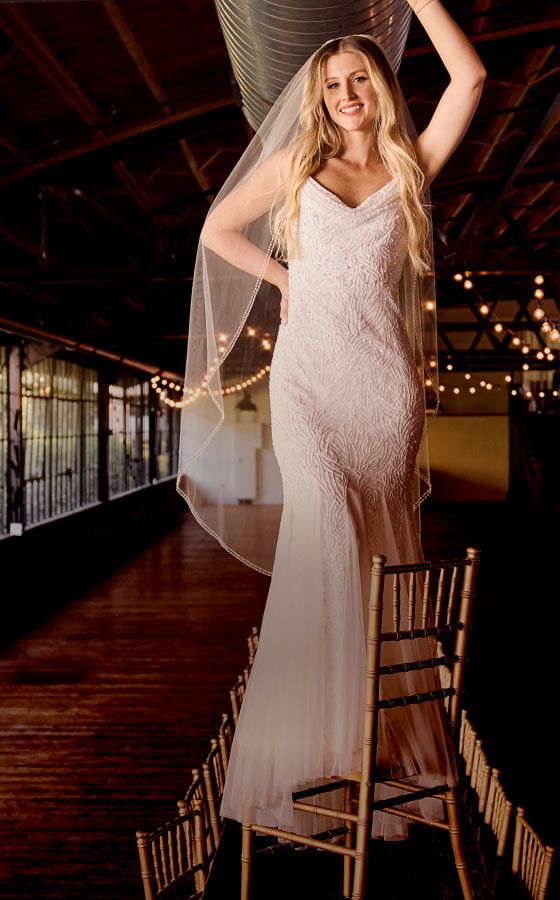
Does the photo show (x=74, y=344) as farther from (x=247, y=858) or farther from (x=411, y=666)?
(x=411, y=666)

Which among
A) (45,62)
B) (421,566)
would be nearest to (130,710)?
(45,62)

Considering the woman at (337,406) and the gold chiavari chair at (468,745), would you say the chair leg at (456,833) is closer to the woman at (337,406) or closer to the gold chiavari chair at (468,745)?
the woman at (337,406)

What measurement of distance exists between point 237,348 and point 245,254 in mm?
346

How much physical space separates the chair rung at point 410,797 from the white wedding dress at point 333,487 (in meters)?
0.05

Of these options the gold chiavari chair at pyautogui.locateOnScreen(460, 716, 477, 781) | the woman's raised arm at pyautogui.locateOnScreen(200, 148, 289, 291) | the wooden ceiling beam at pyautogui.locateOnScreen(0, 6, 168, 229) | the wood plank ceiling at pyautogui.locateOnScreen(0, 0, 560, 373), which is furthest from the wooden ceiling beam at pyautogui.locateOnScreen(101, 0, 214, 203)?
the gold chiavari chair at pyautogui.locateOnScreen(460, 716, 477, 781)

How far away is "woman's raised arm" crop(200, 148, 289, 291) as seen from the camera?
1.80 m

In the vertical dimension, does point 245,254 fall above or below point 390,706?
above

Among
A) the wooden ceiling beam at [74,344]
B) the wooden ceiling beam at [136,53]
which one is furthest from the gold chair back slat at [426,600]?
the wooden ceiling beam at [74,344]

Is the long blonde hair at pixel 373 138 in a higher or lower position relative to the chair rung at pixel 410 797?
higher

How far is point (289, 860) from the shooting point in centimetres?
222

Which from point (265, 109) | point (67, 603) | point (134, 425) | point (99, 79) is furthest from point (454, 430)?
point (265, 109)

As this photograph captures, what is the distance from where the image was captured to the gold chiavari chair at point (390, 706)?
1559 millimetres

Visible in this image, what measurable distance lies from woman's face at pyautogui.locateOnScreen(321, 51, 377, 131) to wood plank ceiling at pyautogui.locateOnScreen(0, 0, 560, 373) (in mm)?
2247

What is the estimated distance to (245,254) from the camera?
6.14 feet
